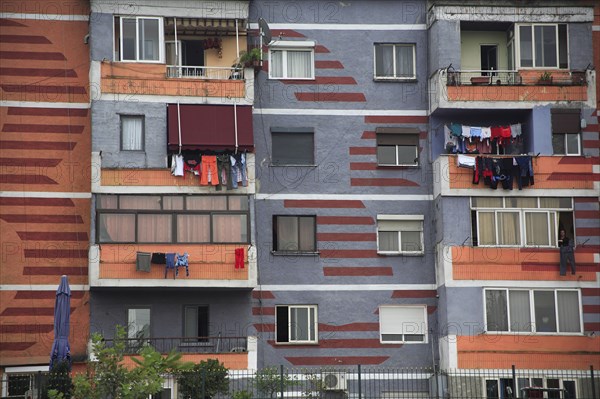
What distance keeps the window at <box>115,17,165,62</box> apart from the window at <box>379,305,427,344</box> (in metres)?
12.2

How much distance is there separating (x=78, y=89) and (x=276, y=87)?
23.6 ft

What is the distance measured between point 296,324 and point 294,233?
10.9 ft

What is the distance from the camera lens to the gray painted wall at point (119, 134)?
5047cm

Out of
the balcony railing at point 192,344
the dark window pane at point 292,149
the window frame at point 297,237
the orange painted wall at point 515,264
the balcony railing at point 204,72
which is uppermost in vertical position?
the balcony railing at point 204,72

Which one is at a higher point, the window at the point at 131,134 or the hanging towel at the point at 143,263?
the window at the point at 131,134

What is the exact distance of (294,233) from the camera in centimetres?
5219

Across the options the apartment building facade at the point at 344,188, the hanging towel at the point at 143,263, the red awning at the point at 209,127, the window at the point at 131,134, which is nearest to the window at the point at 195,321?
the apartment building facade at the point at 344,188

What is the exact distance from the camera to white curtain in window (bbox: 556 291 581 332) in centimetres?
5091

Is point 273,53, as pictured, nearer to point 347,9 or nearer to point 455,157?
point 347,9

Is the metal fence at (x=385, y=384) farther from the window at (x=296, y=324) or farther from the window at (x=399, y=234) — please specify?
the window at (x=399, y=234)

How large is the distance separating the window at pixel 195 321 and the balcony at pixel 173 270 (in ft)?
4.68

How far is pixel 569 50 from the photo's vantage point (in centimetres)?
5297

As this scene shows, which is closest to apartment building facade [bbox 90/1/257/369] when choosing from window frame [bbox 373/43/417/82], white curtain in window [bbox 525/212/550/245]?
window frame [bbox 373/43/417/82]

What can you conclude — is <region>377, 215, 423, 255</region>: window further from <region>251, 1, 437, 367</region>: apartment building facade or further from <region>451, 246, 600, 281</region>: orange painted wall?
<region>451, 246, 600, 281</region>: orange painted wall
